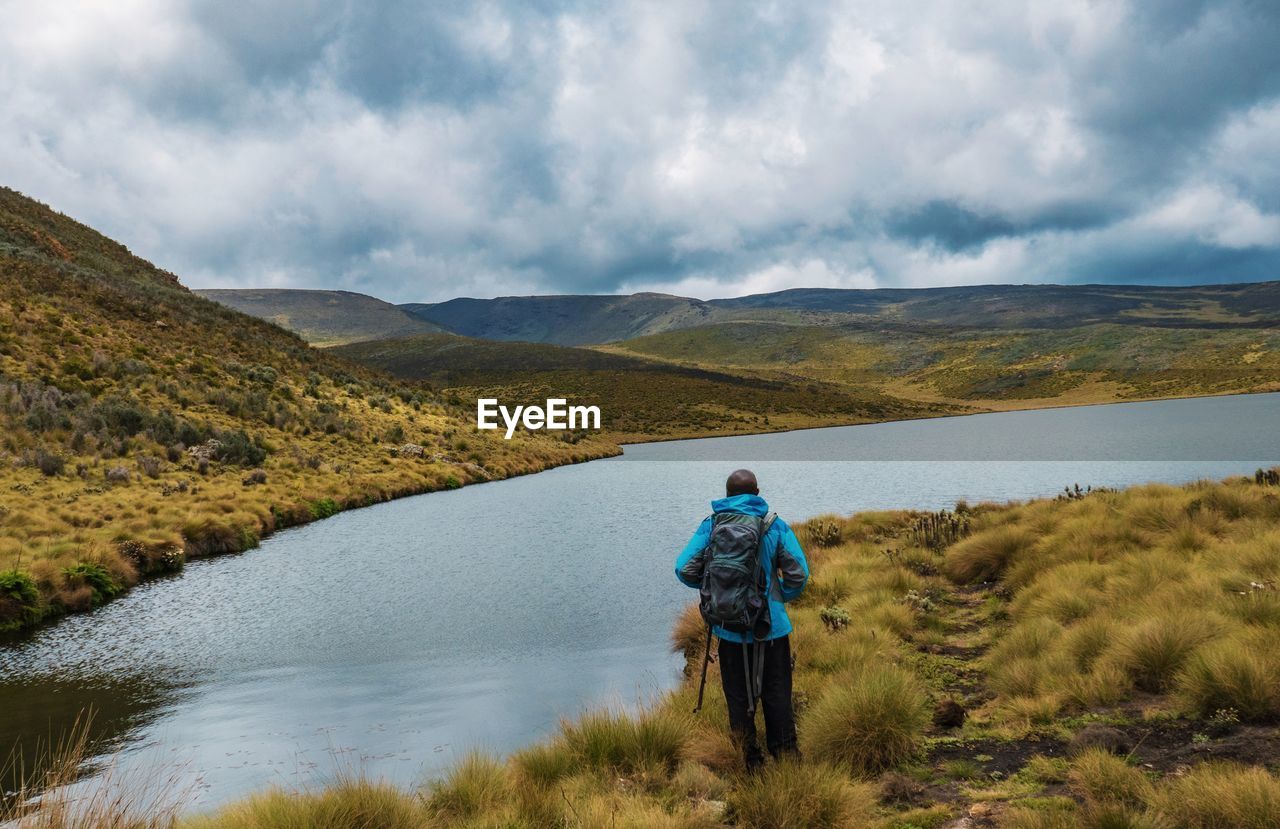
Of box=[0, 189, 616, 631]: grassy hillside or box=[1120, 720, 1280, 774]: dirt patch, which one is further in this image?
box=[0, 189, 616, 631]: grassy hillside

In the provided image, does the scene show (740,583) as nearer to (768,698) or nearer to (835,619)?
(768,698)

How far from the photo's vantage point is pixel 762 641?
262 inches

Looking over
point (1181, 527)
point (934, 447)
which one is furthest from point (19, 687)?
point (934, 447)

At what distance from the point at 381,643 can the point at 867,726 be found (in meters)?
9.55

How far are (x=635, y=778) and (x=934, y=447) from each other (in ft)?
204

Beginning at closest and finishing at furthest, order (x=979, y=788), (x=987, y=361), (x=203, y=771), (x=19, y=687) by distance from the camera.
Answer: (x=979, y=788) < (x=203, y=771) < (x=19, y=687) < (x=987, y=361)

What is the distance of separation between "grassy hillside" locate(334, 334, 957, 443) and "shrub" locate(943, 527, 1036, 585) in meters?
79.6

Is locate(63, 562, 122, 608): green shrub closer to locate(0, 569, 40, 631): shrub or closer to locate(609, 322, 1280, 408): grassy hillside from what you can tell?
locate(0, 569, 40, 631): shrub

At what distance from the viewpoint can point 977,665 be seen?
1001cm

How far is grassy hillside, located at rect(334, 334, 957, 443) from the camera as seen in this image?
112 meters

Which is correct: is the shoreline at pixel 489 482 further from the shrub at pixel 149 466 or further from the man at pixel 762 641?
the man at pixel 762 641

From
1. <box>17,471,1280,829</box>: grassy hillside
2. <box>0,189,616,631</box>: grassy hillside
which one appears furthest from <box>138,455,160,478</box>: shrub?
<box>17,471,1280,829</box>: grassy hillside

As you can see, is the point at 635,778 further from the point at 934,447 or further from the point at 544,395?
the point at 544,395

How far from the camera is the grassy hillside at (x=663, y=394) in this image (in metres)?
112
